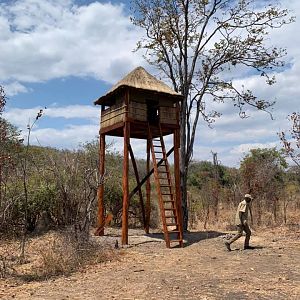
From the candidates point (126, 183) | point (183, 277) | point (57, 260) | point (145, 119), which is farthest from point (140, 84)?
point (183, 277)

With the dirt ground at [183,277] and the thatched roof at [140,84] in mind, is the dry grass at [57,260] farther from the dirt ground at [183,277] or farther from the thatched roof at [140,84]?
the thatched roof at [140,84]

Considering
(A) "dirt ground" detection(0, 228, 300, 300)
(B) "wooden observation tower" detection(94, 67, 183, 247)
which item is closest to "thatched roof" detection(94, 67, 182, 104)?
(B) "wooden observation tower" detection(94, 67, 183, 247)

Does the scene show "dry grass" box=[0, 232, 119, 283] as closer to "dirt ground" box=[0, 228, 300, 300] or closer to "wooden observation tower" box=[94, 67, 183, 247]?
"dirt ground" box=[0, 228, 300, 300]

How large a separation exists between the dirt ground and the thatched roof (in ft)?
17.4

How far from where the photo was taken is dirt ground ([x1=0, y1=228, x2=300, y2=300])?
762 centimetres

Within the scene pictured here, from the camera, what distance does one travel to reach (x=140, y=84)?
1437 cm

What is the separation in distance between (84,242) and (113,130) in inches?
194

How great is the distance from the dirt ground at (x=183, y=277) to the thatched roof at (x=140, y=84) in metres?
Result: 5.31

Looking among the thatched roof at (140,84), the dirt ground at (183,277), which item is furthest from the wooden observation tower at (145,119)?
the dirt ground at (183,277)

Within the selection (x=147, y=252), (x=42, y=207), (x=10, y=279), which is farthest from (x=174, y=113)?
(x=10, y=279)

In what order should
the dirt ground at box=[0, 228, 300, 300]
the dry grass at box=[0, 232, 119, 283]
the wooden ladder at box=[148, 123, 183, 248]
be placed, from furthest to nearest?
the wooden ladder at box=[148, 123, 183, 248], the dry grass at box=[0, 232, 119, 283], the dirt ground at box=[0, 228, 300, 300]

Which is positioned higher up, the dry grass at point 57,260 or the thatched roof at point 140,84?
the thatched roof at point 140,84

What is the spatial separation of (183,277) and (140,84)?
7464mm

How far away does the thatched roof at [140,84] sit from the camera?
14180 mm
